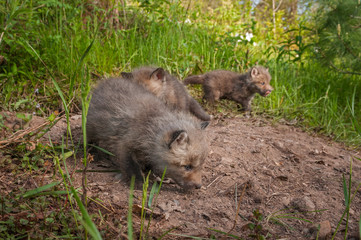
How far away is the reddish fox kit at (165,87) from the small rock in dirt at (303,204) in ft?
7.68

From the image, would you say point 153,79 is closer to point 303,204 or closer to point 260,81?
point 260,81

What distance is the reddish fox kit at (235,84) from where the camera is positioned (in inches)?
245

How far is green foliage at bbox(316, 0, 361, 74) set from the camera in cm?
634

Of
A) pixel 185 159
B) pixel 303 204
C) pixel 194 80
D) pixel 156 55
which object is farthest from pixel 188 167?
pixel 156 55

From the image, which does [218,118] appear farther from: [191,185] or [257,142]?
[191,185]

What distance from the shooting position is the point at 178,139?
3031 millimetres

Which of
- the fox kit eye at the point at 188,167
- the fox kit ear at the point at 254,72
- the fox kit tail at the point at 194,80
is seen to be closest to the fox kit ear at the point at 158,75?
the fox kit tail at the point at 194,80

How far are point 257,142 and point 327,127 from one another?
190 centimetres

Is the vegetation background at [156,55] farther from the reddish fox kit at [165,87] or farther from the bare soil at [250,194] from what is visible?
the bare soil at [250,194]

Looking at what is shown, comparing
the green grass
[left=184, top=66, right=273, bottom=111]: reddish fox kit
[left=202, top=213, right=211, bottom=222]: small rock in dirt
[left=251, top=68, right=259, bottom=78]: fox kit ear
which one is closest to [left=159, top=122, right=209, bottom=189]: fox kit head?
[left=202, top=213, right=211, bottom=222]: small rock in dirt

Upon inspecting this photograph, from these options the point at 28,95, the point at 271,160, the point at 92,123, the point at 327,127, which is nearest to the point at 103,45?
the point at 28,95

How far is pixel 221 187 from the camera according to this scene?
3.20 metres

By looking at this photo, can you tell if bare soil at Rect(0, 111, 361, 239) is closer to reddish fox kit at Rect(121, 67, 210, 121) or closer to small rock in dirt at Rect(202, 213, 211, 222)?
small rock in dirt at Rect(202, 213, 211, 222)

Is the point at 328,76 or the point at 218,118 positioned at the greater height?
the point at 328,76
